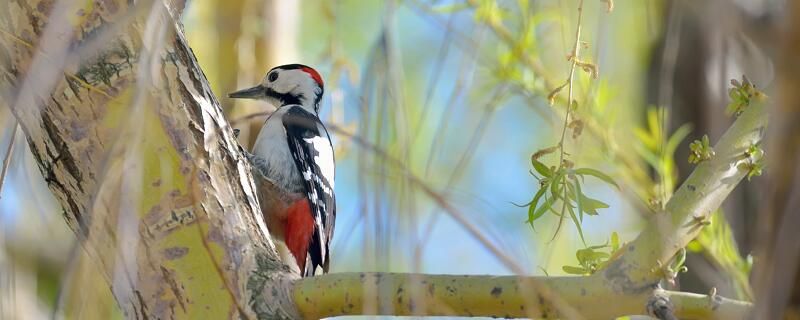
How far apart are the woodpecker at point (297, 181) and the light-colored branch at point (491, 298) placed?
144 centimetres

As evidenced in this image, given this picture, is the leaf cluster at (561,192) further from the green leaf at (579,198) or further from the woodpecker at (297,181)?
the woodpecker at (297,181)

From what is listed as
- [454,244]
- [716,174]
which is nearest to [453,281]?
[454,244]

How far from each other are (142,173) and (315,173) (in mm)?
1705

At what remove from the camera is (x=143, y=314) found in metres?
2.10

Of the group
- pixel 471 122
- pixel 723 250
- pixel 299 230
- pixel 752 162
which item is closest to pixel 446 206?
pixel 471 122

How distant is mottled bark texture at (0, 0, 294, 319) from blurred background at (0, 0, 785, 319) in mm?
91

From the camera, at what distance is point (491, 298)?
194 cm

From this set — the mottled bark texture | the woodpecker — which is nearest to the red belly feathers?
the woodpecker

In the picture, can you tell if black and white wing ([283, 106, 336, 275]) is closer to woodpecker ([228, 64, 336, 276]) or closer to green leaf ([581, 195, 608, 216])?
woodpecker ([228, 64, 336, 276])

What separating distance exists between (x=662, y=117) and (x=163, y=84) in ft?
4.09

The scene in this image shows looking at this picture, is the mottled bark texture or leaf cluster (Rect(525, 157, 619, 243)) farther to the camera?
the mottled bark texture

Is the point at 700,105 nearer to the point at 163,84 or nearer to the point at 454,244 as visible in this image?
the point at 454,244

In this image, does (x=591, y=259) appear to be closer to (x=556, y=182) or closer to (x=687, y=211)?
(x=687, y=211)

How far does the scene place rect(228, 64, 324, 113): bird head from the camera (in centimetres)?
414
